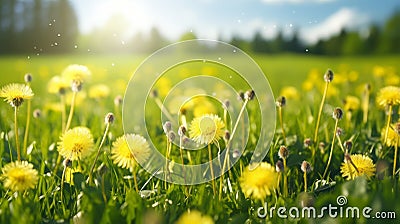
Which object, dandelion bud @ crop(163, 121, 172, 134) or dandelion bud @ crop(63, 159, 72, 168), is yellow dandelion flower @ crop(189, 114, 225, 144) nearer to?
dandelion bud @ crop(163, 121, 172, 134)

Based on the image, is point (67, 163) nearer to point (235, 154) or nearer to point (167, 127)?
point (167, 127)

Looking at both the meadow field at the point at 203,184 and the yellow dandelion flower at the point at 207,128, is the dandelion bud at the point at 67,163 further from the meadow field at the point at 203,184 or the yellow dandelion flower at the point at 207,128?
the yellow dandelion flower at the point at 207,128

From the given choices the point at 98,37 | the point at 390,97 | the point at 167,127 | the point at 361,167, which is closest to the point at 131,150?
the point at 167,127

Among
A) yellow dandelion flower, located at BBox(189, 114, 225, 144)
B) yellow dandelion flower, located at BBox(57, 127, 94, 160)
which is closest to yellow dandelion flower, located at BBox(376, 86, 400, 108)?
yellow dandelion flower, located at BBox(189, 114, 225, 144)

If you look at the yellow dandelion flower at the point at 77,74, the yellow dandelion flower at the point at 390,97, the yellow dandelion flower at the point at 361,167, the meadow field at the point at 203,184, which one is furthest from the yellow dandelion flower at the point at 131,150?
the yellow dandelion flower at the point at 390,97

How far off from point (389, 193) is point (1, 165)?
3.99 ft

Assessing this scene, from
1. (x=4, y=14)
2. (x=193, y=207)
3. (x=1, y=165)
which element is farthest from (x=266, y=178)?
(x=4, y=14)

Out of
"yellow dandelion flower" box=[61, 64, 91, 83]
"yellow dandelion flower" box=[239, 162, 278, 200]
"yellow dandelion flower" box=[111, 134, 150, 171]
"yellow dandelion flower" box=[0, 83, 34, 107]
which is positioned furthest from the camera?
"yellow dandelion flower" box=[61, 64, 91, 83]

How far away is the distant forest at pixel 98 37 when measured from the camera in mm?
5930

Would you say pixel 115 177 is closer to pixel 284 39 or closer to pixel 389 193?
pixel 389 193

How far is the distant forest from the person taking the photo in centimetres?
593

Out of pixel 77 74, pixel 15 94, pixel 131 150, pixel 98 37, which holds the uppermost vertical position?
pixel 98 37

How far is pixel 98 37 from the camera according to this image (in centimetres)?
530

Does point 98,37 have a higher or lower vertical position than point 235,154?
higher
